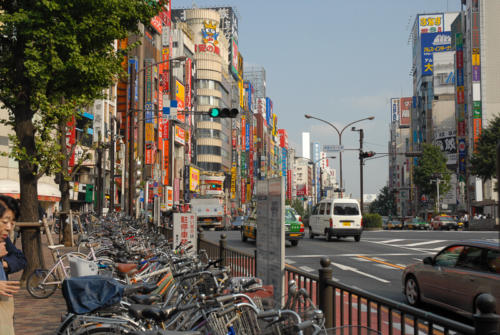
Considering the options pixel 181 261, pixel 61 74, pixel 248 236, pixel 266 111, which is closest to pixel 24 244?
pixel 61 74

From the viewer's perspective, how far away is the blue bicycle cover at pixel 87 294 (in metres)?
4.75

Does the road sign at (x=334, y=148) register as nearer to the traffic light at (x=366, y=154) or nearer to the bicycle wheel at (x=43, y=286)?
the traffic light at (x=366, y=154)

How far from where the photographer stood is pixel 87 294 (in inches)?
189

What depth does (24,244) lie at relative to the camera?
11.7m

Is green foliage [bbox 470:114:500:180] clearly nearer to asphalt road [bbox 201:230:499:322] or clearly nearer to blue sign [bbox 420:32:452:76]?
asphalt road [bbox 201:230:499:322]

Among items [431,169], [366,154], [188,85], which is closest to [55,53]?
[366,154]

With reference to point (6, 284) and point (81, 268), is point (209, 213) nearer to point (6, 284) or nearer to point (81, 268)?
point (81, 268)

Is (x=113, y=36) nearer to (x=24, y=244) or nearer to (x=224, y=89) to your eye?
(x=24, y=244)

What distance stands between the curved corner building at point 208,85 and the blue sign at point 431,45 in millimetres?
40576

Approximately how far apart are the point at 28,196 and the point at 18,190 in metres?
24.8

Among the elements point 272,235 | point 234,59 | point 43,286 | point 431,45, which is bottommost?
point 43,286

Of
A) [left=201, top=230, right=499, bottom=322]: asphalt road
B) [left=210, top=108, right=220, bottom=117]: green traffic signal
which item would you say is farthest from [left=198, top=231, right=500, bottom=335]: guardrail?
[left=210, top=108, right=220, bottom=117]: green traffic signal

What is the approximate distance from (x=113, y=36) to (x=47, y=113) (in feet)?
7.40

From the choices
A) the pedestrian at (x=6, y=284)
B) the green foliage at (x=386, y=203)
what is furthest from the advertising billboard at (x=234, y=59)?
the pedestrian at (x=6, y=284)
